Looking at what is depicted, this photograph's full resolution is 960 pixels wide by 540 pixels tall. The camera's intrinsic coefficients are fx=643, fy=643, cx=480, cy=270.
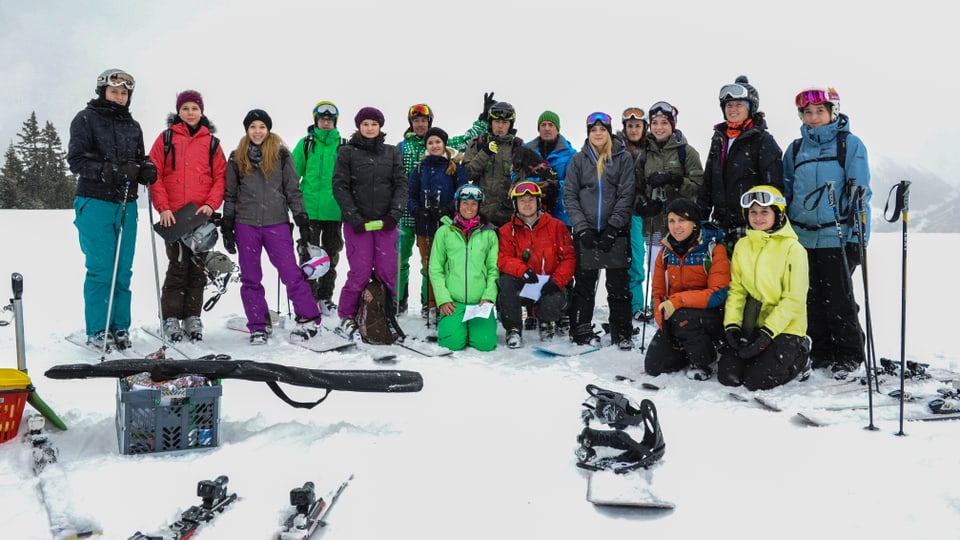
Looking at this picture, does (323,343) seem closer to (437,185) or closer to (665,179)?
(437,185)

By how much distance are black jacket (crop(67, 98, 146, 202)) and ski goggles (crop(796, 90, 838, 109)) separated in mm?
5548

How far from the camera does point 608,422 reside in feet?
12.6

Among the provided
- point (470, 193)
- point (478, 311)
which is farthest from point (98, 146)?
point (478, 311)

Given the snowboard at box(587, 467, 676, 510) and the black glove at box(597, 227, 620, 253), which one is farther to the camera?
the black glove at box(597, 227, 620, 253)

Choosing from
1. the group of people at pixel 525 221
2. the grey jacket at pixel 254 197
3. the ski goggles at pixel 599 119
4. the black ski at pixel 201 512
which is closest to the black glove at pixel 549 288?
the group of people at pixel 525 221

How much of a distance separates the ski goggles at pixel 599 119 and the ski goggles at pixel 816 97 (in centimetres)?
172

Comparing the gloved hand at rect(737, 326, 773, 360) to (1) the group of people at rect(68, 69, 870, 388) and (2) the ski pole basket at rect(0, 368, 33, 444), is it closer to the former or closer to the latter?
(1) the group of people at rect(68, 69, 870, 388)

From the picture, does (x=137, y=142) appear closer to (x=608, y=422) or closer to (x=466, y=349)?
(x=466, y=349)

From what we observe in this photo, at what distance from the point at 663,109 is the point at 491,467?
4.20 metres

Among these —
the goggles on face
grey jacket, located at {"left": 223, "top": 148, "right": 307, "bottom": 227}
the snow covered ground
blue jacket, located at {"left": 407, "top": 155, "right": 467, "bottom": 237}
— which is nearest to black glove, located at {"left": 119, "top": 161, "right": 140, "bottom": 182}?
grey jacket, located at {"left": 223, "top": 148, "right": 307, "bottom": 227}

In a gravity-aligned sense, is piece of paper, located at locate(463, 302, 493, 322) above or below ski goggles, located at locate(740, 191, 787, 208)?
below

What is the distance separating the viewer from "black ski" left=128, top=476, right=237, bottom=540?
254 centimetres

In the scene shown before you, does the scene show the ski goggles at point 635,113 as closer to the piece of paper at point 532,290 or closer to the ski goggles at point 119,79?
the piece of paper at point 532,290

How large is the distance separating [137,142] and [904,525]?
6.07 meters
